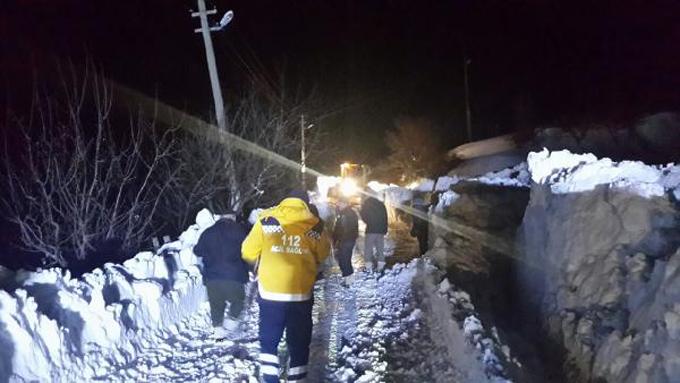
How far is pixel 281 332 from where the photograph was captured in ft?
17.3

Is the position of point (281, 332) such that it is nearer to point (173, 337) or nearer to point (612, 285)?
point (173, 337)

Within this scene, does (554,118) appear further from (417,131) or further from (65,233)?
(65,233)

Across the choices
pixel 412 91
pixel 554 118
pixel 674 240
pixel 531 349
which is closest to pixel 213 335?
pixel 531 349

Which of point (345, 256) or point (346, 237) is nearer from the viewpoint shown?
point (346, 237)

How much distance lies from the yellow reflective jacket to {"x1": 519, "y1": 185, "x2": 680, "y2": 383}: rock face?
10.1 feet

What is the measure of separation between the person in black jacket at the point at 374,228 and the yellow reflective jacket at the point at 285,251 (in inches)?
269

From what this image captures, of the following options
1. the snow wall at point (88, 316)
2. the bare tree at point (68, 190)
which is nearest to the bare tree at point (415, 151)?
the bare tree at point (68, 190)

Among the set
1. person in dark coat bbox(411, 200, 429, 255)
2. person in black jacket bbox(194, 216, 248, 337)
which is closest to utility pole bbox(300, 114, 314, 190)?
person in dark coat bbox(411, 200, 429, 255)

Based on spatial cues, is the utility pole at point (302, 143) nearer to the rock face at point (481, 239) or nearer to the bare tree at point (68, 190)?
the rock face at point (481, 239)

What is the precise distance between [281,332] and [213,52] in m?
14.0

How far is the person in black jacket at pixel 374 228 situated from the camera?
12148 mm

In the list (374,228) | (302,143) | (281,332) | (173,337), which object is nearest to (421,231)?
(374,228)

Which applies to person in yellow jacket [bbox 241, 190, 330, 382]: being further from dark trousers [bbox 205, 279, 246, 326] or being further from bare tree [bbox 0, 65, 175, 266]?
bare tree [bbox 0, 65, 175, 266]

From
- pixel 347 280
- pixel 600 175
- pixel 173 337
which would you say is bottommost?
pixel 173 337
